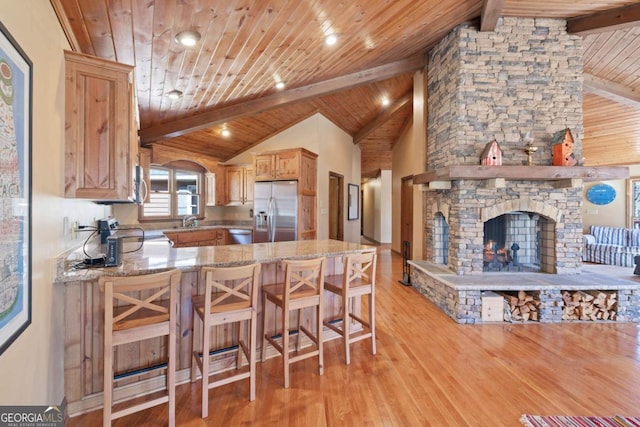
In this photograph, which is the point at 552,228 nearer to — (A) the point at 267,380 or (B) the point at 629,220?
(A) the point at 267,380

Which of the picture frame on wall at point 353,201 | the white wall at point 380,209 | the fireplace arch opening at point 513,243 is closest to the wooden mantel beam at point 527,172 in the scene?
the fireplace arch opening at point 513,243

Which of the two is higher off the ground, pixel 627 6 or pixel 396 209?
pixel 627 6

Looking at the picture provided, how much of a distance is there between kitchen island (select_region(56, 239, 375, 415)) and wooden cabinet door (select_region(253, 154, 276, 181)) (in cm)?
317

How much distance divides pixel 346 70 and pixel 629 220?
8.51 meters

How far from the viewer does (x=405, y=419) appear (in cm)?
187

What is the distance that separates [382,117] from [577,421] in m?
6.25

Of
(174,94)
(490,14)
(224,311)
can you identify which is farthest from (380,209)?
(224,311)

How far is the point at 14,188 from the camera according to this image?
1.17 metres

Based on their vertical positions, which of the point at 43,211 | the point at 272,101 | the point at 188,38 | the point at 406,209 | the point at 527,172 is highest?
the point at 272,101

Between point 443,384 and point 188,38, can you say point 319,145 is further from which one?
point 443,384

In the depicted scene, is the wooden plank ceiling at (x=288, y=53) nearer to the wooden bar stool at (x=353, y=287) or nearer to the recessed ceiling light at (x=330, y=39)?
the recessed ceiling light at (x=330, y=39)

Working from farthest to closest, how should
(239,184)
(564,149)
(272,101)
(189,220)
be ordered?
(239,184)
(189,220)
(272,101)
(564,149)

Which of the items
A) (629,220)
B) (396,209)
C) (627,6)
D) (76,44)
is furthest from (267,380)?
(629,220)

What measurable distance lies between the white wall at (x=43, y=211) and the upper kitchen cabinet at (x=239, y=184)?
4.41m
